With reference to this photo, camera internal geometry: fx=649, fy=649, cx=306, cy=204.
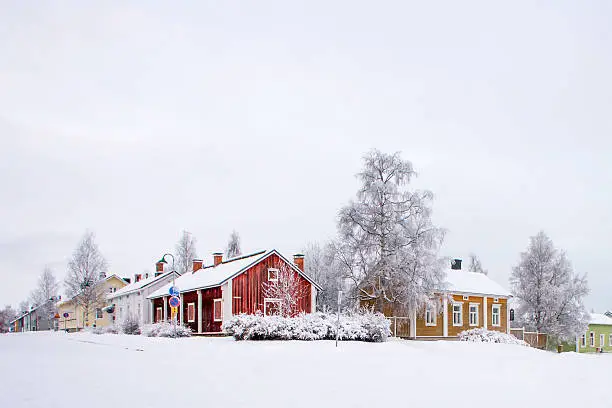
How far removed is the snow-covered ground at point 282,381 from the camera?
11406 mm

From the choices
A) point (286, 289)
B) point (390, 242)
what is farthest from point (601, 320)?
point (286, 289)

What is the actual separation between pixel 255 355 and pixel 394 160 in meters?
21.6

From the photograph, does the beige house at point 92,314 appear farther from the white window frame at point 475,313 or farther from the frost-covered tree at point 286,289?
the white window frame at point 475,313

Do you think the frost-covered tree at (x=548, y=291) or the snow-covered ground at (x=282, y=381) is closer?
the snow-covered ground at (x=282, y=381)

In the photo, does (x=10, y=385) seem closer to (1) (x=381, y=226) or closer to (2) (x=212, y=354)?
(2) (x=212, y=354)

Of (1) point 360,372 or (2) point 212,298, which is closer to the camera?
(1) point 360,372

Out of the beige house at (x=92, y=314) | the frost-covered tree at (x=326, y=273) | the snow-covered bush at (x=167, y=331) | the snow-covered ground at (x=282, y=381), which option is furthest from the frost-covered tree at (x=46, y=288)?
the snow-covered ground at (x=282, y=381)

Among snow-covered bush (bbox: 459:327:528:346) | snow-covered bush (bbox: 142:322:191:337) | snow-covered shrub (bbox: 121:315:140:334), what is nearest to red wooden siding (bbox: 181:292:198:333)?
snow-covered bush (bbox: 142:322:191:337)

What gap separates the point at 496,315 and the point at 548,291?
195 inches

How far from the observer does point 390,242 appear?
3834 cm

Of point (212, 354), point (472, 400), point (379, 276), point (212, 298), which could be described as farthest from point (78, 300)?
point (472, 400)

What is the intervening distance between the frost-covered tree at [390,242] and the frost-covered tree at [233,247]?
37.8 m

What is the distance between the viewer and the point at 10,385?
1245 cm

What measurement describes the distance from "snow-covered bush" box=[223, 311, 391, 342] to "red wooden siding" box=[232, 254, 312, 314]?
6.90m
